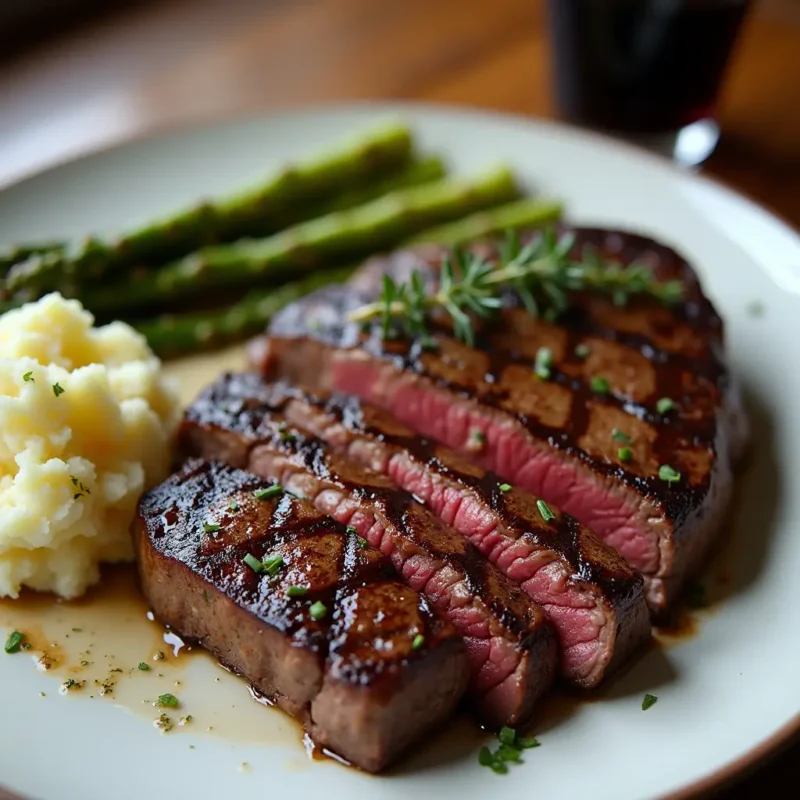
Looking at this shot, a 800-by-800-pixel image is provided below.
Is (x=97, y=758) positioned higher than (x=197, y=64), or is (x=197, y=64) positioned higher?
(x=197, y=64)

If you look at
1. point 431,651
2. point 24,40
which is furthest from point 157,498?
point 24,40

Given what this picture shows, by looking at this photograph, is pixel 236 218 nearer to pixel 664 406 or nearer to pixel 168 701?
pixel 664 406

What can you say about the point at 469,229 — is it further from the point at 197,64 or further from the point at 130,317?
the point at 197,64

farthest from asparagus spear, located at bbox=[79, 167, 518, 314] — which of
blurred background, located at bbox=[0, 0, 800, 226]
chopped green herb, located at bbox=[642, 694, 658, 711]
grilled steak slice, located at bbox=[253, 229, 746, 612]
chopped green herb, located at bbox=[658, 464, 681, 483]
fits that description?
chopped green herb, located at bbox=[642, 694, 658, 711]

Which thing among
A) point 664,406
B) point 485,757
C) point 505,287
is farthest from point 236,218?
point 485,757

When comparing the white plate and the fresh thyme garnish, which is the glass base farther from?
the fresh thyme garnish
